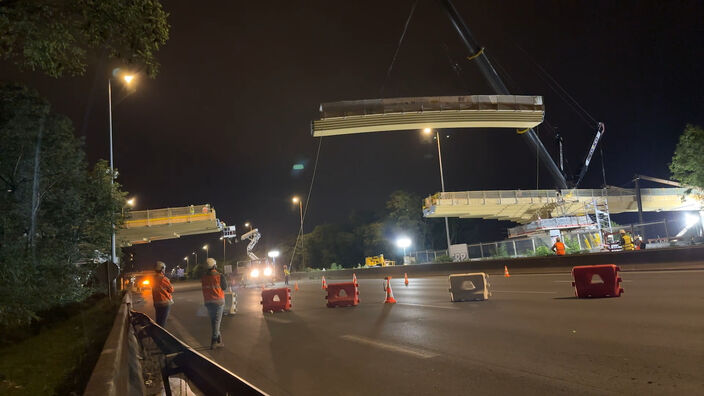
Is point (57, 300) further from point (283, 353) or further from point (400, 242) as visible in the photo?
point (400, 242)

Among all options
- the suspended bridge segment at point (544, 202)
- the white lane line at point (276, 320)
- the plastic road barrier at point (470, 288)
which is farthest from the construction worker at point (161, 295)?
the suspended bridge segment at point (544, 202)

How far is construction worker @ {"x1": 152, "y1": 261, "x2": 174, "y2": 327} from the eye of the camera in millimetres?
11484

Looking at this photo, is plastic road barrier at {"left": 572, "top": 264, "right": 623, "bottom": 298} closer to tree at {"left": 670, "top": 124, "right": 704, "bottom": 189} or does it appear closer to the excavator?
the excavator

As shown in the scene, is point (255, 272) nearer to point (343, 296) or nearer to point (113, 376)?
point (343, 296)

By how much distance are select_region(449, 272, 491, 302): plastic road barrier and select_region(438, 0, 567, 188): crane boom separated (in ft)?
88.5

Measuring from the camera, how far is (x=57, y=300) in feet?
47.3

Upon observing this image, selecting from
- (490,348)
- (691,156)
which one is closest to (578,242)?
(691,156)

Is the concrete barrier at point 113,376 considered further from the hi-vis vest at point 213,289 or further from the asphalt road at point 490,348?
the hi-vis vest at point 213,289

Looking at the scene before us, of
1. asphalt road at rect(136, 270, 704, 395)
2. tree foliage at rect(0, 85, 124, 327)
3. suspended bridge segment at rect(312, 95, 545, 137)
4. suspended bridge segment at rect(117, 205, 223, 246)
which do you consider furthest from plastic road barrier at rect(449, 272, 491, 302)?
suspended bridge segment at rect(117, 205, 223, 246)

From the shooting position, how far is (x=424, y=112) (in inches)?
579

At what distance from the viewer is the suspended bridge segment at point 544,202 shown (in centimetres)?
5547

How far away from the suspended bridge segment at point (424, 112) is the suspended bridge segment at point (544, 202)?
37538 mm

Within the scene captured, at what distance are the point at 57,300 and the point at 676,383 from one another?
15116 mm

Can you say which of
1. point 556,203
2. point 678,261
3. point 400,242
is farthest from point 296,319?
point 556,203
